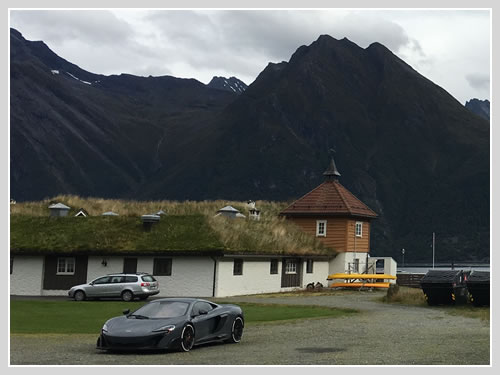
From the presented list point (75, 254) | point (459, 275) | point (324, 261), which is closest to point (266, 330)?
point (459, 275)

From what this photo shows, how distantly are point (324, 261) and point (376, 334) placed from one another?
113 feet

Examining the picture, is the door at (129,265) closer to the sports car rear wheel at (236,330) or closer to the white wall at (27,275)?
the white wall at (27,275)

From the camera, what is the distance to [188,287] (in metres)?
48.0

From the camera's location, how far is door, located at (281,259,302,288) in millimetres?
54438

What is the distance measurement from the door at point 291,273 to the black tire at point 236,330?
98.9ft

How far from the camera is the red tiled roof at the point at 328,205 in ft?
208

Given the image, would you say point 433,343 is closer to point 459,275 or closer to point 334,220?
point 459,275

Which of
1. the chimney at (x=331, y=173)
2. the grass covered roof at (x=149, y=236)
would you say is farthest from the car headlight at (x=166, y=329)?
the chimney at (x=331, y=173)

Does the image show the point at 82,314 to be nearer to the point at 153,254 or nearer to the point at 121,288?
the point at 121,288

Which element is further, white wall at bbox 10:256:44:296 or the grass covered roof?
white wall at bbox 10:256:44:296

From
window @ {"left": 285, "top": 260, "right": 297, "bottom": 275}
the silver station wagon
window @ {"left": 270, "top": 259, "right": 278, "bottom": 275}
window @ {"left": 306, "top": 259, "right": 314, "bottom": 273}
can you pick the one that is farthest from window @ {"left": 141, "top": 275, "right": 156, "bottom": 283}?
window @ {"left": 306, "top": 259, "right": 314, "bottom": 273}

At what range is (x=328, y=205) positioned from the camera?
210 ft

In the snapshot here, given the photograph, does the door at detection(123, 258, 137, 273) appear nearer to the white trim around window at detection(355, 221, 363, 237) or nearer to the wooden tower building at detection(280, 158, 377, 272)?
the wooden tower building at detection(280, 158, 377, 272)

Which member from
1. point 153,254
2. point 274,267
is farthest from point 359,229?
point 153,254
